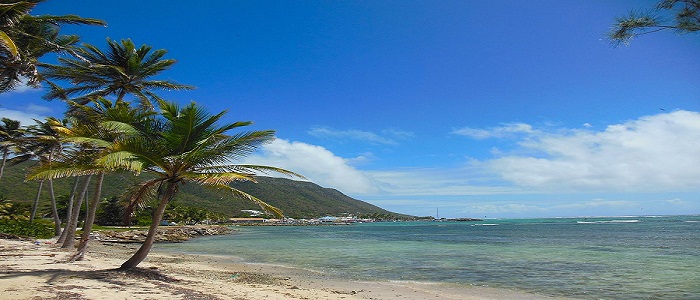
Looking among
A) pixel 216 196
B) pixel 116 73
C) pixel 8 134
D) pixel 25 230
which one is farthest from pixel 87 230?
pixel 216 196

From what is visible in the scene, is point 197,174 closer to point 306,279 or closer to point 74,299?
point 74,299

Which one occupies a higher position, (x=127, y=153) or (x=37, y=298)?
(x=127, y=153)

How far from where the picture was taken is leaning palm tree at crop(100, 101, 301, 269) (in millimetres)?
11133

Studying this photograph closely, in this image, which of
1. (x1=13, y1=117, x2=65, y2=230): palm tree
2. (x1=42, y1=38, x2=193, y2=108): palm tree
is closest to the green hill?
(x1=13, y1=117, x2=65, y2=230): palm tree

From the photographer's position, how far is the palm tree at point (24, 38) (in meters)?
10.6

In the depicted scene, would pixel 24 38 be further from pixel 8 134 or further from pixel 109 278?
pixel 8 134

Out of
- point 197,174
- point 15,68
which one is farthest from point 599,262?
point 15,68

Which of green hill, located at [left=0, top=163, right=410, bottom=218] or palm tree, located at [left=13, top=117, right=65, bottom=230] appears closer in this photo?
palm tree, located at [left=13, top=117, right=65, bottom=230]

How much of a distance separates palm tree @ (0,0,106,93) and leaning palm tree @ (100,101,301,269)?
3.37m

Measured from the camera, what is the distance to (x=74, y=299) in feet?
25.4

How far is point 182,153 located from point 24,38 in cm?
644

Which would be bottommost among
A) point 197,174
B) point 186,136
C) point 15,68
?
point 197,174

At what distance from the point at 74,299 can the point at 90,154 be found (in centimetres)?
479

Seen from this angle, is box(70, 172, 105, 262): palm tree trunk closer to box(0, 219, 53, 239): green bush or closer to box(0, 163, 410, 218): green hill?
box(0, 219, 53, 239): green bush
